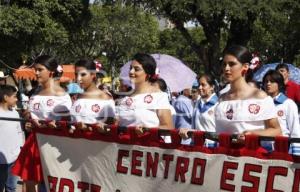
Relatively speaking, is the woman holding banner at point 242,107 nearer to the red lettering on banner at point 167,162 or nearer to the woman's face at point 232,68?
the woman's face at point 232,68

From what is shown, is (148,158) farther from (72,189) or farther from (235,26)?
(235,26)

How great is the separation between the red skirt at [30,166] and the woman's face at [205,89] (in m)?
2.22

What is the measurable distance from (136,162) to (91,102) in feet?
3.62

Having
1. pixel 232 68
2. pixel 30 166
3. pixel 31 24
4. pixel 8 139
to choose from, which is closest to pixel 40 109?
pixel 30 166

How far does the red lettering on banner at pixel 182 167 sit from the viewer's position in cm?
482

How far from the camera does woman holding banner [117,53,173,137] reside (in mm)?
5329

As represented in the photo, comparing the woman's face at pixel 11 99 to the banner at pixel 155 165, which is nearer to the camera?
the banner at pixel 155 165

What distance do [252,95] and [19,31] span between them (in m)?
18.0

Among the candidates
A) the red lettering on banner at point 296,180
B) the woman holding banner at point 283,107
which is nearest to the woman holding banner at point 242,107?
the red lettering on banner at point 296,180

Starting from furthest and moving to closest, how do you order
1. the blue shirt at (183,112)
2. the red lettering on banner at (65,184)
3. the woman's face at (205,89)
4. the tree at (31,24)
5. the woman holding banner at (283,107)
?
1. the tree at (31,24)
2. the blue shirt at (183,112)
3. the woman's face at (205,89)
4. the woman holding banner at (283,107)
5. the red lettering on banner at (65,184)

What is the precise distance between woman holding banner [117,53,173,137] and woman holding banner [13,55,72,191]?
41.2 inches

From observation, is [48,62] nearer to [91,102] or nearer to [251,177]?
[91,102]

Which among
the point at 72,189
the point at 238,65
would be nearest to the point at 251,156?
the point at 238,65

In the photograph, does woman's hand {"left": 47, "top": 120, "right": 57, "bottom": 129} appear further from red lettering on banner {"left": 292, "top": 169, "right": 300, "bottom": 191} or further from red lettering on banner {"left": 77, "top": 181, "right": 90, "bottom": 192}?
red lettering on banner {"left": 292, "top": 169, "right": 300, "bottom": 191}
